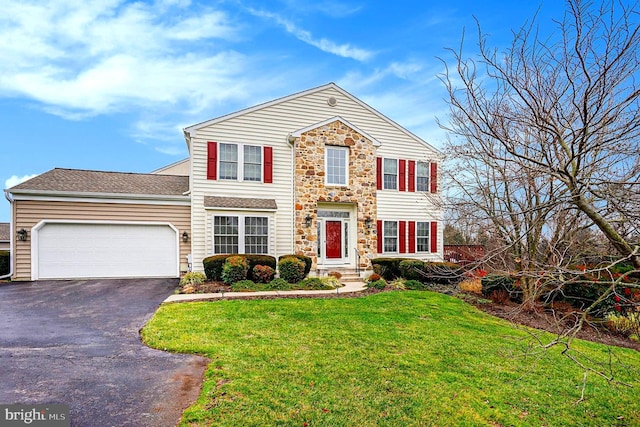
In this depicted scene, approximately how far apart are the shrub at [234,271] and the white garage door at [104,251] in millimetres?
3142

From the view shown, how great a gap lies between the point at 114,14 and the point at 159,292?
818 centimetres

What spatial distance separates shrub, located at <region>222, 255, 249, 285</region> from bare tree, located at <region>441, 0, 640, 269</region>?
31.4 ft

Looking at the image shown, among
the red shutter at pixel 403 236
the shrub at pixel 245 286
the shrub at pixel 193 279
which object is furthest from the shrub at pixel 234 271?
the red shutter at pixel 403 236

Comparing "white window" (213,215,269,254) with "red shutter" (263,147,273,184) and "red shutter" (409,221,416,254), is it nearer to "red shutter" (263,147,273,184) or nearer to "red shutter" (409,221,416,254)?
"red shutter" (263,147,273,184)

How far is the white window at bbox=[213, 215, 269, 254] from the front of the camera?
13555mm

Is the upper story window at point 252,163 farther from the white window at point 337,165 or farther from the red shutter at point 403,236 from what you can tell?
the red shutter at point 403,236

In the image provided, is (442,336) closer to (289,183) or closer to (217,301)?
(217,301)

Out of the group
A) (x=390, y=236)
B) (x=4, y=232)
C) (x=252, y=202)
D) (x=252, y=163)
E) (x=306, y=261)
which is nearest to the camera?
(x=306, y=261)

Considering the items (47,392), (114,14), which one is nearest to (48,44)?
(114,14)

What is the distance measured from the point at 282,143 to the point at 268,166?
1187mm

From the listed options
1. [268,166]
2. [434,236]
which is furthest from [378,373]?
[434,236]

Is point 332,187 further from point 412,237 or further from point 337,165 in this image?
point 412,237

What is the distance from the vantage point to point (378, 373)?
4.66 meters

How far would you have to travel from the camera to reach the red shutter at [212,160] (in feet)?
45.1
